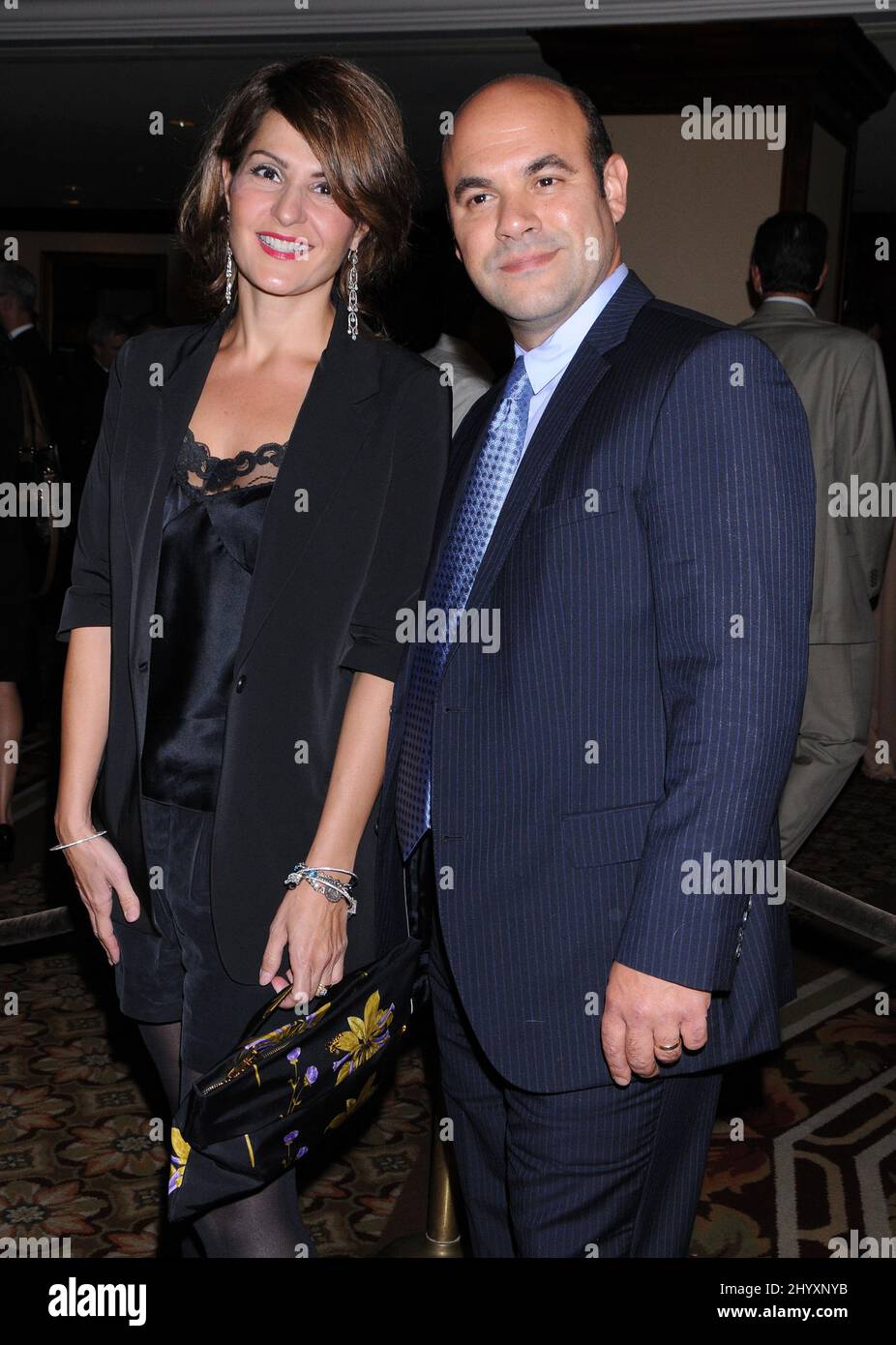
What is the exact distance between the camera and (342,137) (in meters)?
1.64

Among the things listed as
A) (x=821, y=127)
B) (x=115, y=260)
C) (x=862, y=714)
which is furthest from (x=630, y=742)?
(x=115, y=260)

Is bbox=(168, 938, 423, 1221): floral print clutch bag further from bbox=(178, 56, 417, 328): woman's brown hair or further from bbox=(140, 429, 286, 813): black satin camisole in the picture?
bbox=(178, 56, 417, 328): woman's brown hair

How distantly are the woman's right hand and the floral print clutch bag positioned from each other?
0.84 ft

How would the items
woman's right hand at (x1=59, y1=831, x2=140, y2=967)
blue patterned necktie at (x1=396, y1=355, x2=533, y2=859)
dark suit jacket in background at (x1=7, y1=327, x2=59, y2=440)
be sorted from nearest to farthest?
blue patterned necktie at (x1=396, y1=355, x2=533, y2=859)
woman's right hand at (x1=59, y1=831, x2=140, y2=967)
dark suit jacket in background at (x1=7, y1=327, x2=59, y2=440)

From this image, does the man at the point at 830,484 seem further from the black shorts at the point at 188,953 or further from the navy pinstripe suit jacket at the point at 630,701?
the black shorts at the point at 188,953

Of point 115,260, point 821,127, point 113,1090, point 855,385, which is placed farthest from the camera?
point 115,260

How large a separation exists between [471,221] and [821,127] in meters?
5.07

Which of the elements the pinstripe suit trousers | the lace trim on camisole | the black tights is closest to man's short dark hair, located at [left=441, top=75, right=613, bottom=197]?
the lace trim on camisole

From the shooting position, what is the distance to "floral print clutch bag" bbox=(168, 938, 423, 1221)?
1.51m

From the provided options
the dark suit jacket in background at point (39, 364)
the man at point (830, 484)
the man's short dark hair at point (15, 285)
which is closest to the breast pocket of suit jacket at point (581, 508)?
the man at point (830, 484)

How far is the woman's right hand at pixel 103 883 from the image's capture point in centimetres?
175

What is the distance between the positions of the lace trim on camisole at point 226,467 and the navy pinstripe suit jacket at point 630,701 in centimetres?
33
